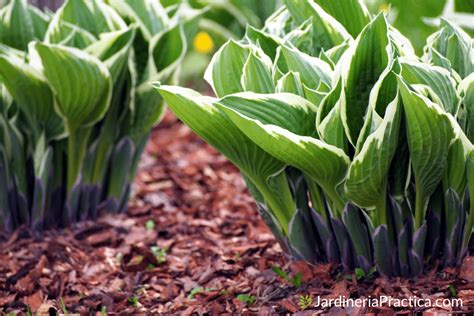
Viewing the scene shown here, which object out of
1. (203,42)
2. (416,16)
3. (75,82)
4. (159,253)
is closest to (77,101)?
(75,82)

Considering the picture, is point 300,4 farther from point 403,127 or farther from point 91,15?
point 91,15

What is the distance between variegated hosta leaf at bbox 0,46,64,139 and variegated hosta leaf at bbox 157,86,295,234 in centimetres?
89

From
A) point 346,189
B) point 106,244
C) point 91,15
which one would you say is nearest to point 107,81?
point 91,15

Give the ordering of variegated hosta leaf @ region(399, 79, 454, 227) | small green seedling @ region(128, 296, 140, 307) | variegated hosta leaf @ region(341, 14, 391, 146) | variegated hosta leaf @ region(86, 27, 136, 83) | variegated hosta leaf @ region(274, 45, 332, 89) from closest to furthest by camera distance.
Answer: variegated hosta leaf @ region(399, 79, 454, 227)
variegated hosta leaf @ region(341, 14, 391, 146)
variegated hosta leaf @ region(274, 45, 332, 89)
small green seedling @ region(128, 296, 140, 307)
variegated hosta leaf @ region(86, 27, 136, 83)

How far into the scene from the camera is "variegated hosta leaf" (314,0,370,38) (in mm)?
2529

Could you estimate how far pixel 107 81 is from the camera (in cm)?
299

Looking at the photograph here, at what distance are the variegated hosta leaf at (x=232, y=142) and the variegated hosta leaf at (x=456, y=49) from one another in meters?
0.63

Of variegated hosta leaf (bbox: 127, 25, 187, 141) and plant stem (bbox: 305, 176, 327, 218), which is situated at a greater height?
variegated hosta leaf (bbox: 127, 25, 187, 141)

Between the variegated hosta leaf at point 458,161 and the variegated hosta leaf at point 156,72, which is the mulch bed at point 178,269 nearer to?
the variegated hosta leaf at point 458,161

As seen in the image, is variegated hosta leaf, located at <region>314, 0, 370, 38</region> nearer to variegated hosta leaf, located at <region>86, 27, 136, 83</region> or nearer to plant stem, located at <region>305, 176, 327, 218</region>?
plant stem, located at <region>305, 176, 327, 218</region>

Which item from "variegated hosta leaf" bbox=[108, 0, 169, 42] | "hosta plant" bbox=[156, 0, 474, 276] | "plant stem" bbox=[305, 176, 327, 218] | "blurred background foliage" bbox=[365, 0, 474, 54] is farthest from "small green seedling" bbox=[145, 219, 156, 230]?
"blurred background foliage" bbox=[365, 0, 474, 54]

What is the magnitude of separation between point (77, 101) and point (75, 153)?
0.33m

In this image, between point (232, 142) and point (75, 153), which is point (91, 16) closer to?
point (75, 153)

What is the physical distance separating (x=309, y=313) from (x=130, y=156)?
1.39m
